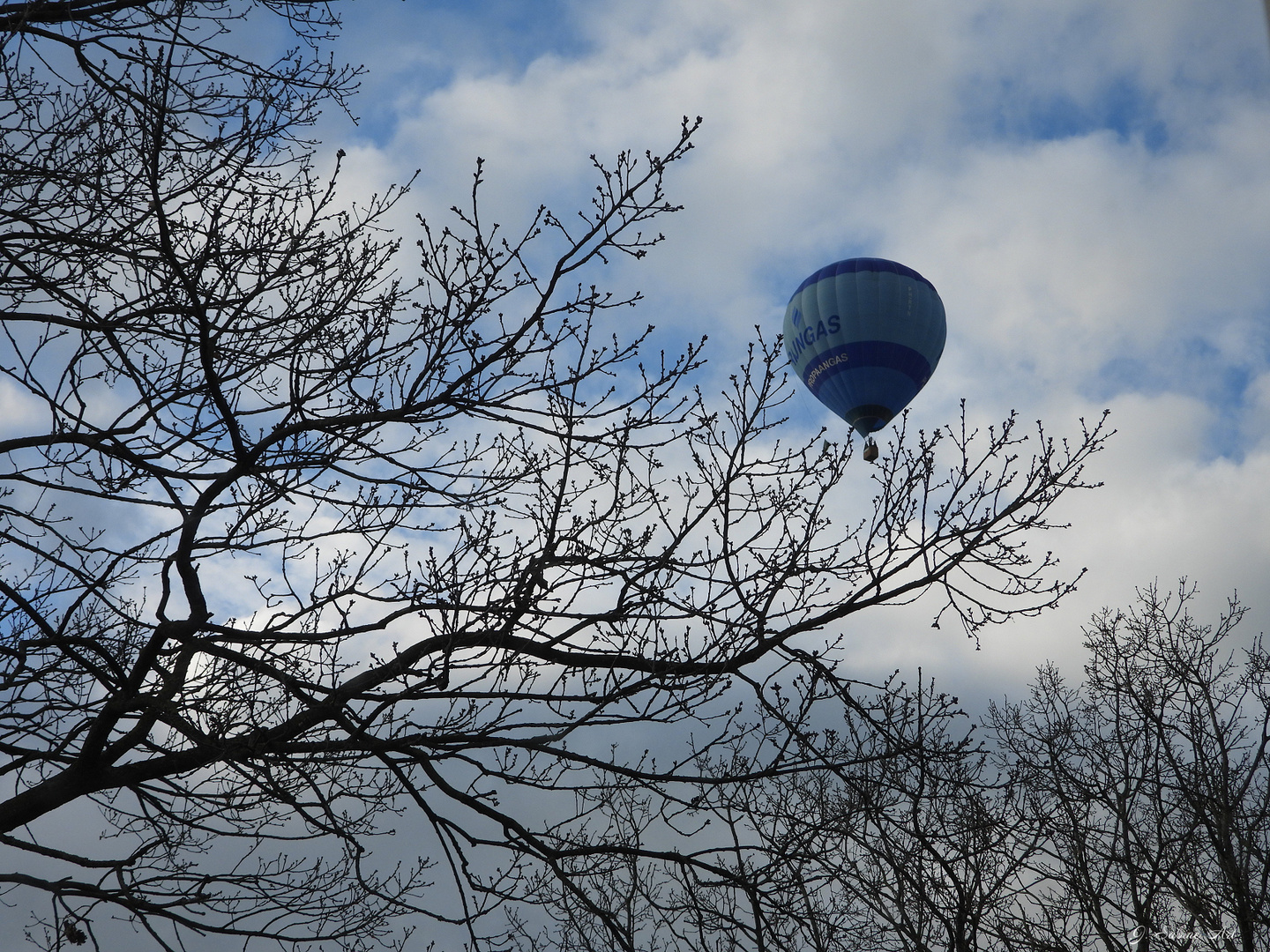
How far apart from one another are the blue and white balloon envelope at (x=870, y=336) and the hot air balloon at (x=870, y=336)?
0.06 feet

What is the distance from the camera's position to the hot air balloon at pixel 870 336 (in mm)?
→ 19781

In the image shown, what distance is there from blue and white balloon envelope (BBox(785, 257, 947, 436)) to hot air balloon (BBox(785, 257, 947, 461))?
2 centimetres

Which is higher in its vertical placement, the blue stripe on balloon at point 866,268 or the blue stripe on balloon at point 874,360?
the blue stripe on balloon at point 866,268

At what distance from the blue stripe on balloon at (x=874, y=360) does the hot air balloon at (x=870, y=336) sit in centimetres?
2

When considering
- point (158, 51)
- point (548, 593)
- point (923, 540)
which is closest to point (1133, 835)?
point (923, 540)

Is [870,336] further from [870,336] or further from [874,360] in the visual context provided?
[874,360]

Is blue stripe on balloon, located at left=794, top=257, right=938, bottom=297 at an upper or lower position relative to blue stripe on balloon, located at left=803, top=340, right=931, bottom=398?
upper

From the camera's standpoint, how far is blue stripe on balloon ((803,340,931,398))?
1970 centimetres

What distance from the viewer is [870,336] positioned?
19750 millimetres

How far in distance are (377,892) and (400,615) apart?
1.70 meters

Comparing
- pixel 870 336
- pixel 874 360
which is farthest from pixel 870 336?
pixel 874 360

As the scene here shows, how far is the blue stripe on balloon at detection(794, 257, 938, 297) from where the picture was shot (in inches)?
793

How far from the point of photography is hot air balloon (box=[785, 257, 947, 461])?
64.9 feet

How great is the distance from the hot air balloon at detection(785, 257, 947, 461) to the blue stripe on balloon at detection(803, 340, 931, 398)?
0.06ft
